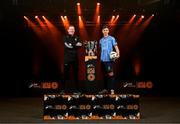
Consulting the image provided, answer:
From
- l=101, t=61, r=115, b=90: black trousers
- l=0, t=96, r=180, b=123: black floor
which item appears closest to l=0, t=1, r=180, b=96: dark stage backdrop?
l=0, t=96, r=180, b=123: black floor

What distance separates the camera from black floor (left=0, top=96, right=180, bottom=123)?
10.7 meters

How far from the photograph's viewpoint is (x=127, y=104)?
10477 millimetres

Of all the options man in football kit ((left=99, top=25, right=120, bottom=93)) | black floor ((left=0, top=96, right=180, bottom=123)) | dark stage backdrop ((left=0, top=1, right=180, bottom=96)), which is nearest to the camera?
man in football kit ((left=99, top=25, right=120, bottom=93))

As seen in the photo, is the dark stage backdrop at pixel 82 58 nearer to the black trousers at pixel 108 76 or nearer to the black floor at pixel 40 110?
the black floor at pixel 40 110

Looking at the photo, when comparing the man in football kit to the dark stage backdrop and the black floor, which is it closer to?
the black floor

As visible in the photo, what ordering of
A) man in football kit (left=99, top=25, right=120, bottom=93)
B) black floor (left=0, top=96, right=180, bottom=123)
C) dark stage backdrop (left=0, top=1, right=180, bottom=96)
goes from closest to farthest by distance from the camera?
man in football kit (left=99, top=25, right=120, bottom=93), black floor (left=0, top=96, right=180, bottom=123), dark stage backdrop (left=0, top=1, right=180, bottom=96)

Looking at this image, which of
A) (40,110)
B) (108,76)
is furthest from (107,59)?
(40,110)

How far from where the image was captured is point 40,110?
12.5 m

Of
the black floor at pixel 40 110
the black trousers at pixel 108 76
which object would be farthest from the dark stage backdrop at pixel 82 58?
the black trousers at pixel 108 76

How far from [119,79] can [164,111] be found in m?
4.47

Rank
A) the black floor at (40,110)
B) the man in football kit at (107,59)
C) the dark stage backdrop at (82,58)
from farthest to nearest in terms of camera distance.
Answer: the dark stage backdrop at (82,58) → the black floor at (40,110) → the man in football kit at (107,59)

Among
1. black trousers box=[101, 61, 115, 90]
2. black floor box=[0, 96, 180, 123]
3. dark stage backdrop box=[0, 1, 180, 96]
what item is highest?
dark stage backdrop box=[0, 1, 180, 96]

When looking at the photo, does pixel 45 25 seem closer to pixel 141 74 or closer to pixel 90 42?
pixel 90 42

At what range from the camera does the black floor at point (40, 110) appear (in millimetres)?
10734
